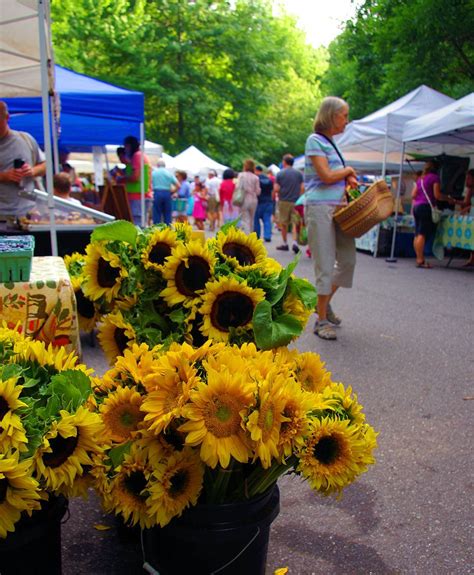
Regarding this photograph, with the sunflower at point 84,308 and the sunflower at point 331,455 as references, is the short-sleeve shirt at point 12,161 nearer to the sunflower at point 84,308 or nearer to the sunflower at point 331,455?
the sunflower at point 84,308

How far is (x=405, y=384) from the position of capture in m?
4.12

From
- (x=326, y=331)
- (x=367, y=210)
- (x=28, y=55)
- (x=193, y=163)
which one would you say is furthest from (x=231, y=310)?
(x=193, y=163)

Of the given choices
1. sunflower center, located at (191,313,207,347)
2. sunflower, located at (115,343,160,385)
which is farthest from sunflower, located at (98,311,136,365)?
sunflower, located at (115,343,160,385)

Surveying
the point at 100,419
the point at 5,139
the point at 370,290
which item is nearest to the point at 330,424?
the point at 100,419

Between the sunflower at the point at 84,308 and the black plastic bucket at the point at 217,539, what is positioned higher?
the sunflower at the point at 84,308

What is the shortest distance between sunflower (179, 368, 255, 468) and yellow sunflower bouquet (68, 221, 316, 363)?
510 mm

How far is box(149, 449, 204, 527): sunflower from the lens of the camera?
61.8 inches

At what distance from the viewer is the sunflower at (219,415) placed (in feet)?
4.86

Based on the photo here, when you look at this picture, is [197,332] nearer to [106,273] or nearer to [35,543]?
[106,273]

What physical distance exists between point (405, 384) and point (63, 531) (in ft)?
8.57

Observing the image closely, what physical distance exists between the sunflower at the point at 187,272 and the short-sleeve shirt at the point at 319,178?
2.69 meters

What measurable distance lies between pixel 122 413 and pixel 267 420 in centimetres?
46

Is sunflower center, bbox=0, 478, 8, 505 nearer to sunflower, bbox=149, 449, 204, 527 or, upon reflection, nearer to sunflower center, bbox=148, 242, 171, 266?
sunflower, bbox=149, 449, 204, 527

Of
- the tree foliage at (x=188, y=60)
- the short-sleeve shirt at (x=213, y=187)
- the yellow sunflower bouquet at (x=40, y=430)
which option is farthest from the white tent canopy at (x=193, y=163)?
the yellow sunflower bouquet at (x=40, y=430)
